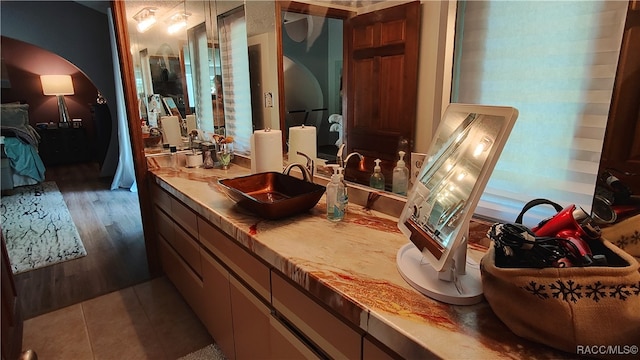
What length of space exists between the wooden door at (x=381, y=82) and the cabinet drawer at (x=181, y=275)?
3.53 ft

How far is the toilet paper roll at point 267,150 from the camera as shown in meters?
1.99

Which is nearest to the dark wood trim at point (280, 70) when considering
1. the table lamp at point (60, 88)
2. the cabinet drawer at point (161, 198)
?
the cabinet drawer at point (161, 198)

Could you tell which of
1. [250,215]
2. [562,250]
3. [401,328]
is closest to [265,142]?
[250,215]

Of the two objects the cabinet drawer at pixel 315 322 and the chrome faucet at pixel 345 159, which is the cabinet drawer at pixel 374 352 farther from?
the chrome faucet at pixel 345 159

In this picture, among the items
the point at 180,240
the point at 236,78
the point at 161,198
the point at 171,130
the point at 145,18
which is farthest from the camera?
the point at 171,130

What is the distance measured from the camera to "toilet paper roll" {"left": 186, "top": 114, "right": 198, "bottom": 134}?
9.61ft

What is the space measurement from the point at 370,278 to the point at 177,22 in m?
2.66

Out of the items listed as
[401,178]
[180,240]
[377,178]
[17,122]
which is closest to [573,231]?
[401,178]

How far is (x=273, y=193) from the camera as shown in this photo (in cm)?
184

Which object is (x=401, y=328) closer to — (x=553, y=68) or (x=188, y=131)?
(x=553, y=68)

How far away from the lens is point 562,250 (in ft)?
2.29

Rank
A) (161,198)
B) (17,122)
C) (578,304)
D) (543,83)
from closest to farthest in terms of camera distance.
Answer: (578,304), (543,83), (161,198), (17,122)

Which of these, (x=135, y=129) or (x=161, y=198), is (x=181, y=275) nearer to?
(x=161, y=198)

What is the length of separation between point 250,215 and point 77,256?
8.33 ft
